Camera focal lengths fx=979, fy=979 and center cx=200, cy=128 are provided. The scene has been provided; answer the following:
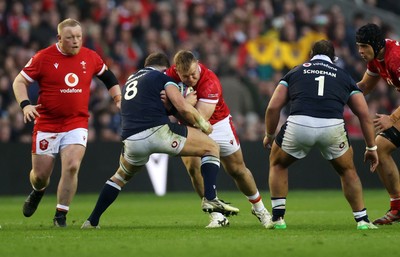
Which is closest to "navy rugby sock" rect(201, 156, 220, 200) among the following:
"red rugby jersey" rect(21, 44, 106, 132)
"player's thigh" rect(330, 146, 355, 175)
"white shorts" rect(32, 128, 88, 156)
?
"player's thigh" rect(330, 146, 355, 175)

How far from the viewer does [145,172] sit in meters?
21.6

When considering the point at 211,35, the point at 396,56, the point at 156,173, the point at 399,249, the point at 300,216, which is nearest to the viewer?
the point at 399,249

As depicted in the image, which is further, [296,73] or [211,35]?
[211,35]

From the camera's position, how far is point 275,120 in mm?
11648

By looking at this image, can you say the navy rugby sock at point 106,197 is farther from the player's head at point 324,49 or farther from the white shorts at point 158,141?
the player's head at point 324,49

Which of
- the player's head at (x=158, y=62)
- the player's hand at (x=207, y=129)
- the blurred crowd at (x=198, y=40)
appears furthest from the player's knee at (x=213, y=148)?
the blurred crowd at (x=198, y=40)

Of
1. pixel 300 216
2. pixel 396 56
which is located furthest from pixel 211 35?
pixel 396 56

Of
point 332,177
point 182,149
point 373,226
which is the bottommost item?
point 332,177

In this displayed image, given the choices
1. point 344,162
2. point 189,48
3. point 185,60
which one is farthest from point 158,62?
point 189,48

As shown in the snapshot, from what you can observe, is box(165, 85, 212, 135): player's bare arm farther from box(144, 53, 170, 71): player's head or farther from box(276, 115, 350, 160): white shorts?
box(276, 115, 350, 160): white shorts

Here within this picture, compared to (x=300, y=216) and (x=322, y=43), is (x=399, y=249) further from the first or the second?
(x=300, y=216)

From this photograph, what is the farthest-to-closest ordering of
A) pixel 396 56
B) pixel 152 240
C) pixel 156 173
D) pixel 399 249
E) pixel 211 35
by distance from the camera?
1. pixel 211 35
2. pixel 156 173
3. pixel 396 56
4. pixel 152 240
5. pixel 399 249

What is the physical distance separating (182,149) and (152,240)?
167cm

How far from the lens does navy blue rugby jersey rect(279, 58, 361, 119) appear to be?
37.5 ft
